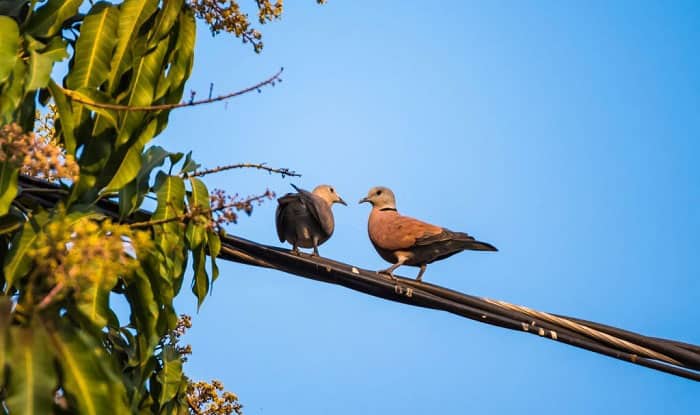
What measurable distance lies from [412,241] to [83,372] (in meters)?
4.11

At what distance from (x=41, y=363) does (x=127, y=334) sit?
175cm

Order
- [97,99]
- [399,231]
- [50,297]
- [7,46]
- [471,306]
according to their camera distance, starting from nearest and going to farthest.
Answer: [50,297], [7,46], [97,99], [471,306], [399,231]

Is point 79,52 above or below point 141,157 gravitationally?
above

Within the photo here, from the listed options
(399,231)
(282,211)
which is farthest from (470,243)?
(282,211)

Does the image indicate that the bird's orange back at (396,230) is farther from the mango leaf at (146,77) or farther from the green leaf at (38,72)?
the green leaf at (38,72)

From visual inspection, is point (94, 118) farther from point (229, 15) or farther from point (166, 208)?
point (229, 15)

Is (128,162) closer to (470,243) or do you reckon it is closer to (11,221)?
(11,221)

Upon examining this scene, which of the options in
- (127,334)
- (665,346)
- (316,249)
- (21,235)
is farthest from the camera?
(316,249)

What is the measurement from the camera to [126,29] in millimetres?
3811

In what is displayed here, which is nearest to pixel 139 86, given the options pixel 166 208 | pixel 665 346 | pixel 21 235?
pixel 166 208

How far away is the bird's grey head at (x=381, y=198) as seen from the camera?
7.44 meters

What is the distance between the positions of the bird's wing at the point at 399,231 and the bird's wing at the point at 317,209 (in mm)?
398

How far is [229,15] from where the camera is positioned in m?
4.07

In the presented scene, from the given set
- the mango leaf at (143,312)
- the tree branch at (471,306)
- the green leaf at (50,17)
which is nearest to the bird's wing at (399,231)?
the tree branch at (471,306)
